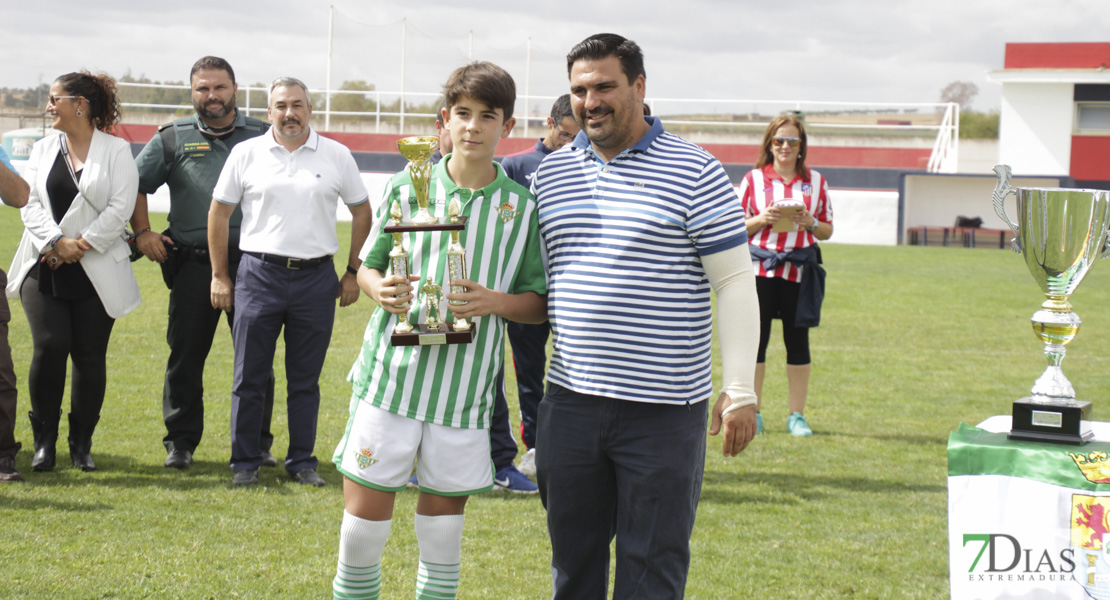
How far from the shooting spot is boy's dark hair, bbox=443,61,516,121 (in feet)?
9.57

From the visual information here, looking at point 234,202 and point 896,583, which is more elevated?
point 234,202

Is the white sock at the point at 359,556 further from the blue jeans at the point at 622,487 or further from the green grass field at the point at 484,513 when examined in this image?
the green grass field at the point at 484,513

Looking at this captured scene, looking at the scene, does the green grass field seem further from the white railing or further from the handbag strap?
the white railing

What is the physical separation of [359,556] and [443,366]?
595mm

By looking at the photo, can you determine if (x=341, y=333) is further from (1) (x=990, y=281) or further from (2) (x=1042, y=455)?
(1) (x=990, y=281)

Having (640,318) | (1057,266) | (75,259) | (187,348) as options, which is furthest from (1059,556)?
(75,259)

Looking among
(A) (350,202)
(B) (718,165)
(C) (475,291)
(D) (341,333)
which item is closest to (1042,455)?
(B) (718,165)

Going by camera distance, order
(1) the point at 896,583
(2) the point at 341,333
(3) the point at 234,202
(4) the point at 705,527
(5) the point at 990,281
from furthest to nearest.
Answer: (5) the point at 990,281
(2) the point at 341,333
(3) the point at 234,202
(4) the point at 705,527
(1) the point at 896,583

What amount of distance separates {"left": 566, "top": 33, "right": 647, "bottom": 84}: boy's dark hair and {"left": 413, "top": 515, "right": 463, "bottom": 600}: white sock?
133cm

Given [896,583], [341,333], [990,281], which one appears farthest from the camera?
[990,281]

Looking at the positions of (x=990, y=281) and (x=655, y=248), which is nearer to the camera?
(x=655, y=248)

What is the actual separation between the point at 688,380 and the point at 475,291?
62 cm

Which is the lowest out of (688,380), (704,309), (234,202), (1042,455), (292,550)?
(292,550)

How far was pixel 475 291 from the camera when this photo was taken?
2.85 m
